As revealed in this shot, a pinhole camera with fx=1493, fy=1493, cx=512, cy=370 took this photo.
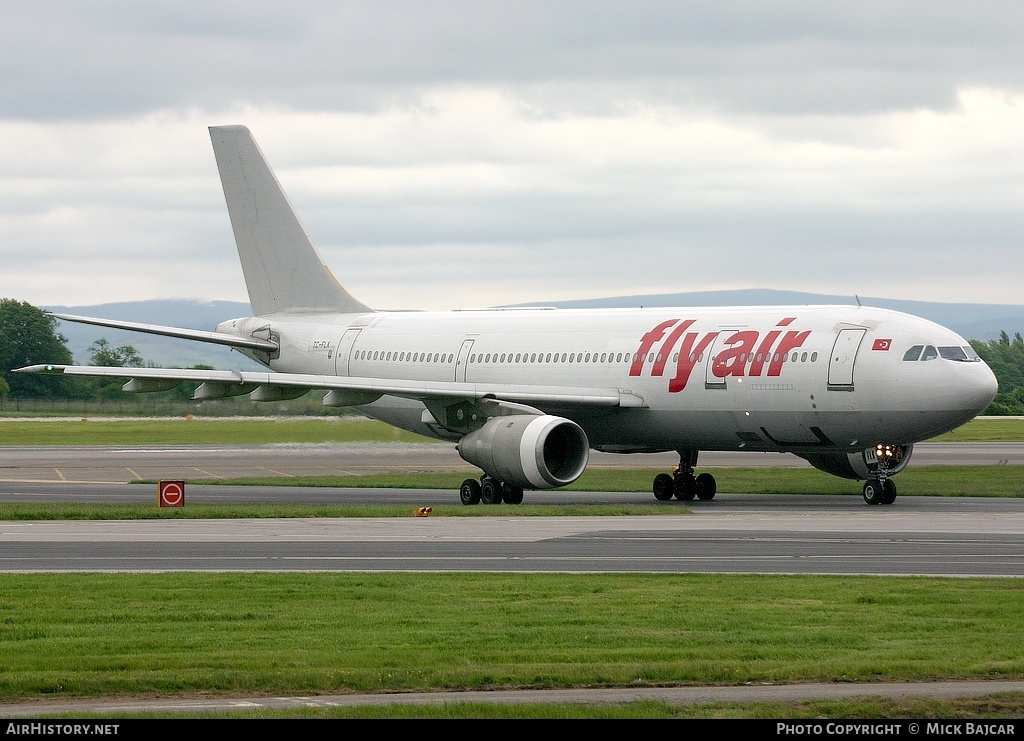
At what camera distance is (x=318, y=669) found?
1306cm

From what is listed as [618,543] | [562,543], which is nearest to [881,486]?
[618,543]

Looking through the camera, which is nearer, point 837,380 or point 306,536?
point 306,536

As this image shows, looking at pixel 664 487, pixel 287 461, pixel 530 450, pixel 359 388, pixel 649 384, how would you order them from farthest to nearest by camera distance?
pixel 287 461 → pixel 664 487 → pixel 359 388 → pixel 649 384 → pixel 530 450

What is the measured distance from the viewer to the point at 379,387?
37.0 m

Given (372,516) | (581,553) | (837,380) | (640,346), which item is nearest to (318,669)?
(581,553)

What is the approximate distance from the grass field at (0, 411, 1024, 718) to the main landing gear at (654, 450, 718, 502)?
60.8 feet

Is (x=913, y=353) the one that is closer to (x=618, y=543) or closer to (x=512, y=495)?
(x=512, y=495)

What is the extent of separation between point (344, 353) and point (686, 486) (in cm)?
1269

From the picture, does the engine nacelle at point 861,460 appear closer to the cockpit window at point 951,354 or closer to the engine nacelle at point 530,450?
the cockpit window at point 951,354

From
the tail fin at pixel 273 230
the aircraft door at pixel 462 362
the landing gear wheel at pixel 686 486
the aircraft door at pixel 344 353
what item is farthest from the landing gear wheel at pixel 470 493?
the tail fin at pixel 273 230

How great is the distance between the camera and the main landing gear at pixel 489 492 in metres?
35.9

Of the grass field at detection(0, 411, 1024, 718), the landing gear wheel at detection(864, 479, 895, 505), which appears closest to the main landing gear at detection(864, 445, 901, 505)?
the landing gear wheel at detection(864, 479, 895, 505)
